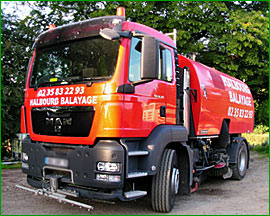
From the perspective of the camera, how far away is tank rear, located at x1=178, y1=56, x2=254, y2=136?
6.62 m

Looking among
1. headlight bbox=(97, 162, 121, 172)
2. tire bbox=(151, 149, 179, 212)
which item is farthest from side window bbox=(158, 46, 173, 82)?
headlight bbox=(97, 162, 121, 172)

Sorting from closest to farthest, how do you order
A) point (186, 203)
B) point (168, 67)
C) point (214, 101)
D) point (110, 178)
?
point (110, 178), point (168, 67), point (186, 203), point (214, 101)

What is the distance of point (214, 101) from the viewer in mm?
7184

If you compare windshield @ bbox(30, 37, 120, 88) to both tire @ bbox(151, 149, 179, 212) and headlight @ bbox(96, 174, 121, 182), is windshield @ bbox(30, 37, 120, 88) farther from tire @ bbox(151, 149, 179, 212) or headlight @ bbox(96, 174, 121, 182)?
tire @ bbox(151, 149, 179, 212)

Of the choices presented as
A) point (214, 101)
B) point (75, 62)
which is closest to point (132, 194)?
point (75, 62)

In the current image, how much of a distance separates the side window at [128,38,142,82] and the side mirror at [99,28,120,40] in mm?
311

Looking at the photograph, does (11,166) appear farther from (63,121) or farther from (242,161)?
(242,161)

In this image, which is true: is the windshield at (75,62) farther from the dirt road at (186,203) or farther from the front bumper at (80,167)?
the dirt road at (186,203)

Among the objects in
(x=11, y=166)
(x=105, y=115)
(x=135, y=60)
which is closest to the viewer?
(x=105, y=115)

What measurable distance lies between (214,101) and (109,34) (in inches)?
141

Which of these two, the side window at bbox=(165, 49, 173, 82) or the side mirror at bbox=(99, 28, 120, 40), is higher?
the side mirror at bbox=(99, 28, 120, 40)

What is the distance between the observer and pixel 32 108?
5301 mm

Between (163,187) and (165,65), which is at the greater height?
(165,65)

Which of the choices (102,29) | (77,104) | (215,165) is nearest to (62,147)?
(77,104)
